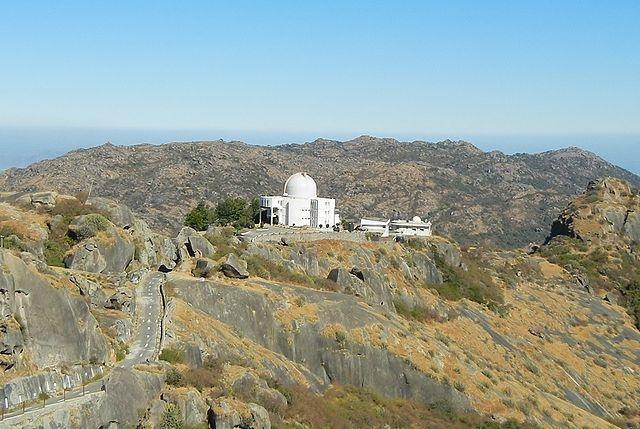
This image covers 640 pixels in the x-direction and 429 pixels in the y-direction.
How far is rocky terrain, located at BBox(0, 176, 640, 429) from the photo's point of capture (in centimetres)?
3088

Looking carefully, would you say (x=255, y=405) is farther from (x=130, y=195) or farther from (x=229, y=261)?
(x=130, y=195)

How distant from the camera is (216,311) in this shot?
153 feet

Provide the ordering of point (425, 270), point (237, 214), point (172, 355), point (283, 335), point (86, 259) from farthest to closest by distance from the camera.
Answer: point (237, 214), point (425, 270), point (86, 259), point (283, 335), point (172, 355)

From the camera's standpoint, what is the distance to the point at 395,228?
3821 inches

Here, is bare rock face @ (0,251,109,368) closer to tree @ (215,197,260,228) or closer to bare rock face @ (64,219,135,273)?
bare rock face @ (64,219,135,273)

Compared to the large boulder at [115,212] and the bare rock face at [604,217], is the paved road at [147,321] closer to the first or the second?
the large boulder at [115,212]

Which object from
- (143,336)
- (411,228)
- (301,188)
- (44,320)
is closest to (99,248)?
(143,336)

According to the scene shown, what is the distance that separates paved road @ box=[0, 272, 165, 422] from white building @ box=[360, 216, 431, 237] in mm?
42280

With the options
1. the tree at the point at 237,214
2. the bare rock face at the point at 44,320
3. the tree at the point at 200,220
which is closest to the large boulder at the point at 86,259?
the bare rock face at the point at 44,320

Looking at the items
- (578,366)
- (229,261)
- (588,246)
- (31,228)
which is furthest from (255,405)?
(588,246)

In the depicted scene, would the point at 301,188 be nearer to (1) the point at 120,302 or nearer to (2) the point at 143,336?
(1) the point at 120,302

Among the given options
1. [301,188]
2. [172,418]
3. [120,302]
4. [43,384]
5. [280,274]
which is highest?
[301,188]

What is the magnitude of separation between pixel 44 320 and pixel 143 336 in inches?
270

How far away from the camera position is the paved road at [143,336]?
2864 centimetres
